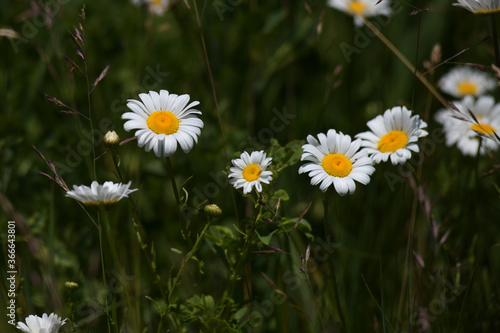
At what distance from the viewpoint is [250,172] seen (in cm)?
144

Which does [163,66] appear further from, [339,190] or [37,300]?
[339,190]

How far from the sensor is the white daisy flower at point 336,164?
1430 mm

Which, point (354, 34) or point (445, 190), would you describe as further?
point (354, 34)

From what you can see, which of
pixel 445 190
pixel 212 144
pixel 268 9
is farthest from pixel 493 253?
pixel 268 9

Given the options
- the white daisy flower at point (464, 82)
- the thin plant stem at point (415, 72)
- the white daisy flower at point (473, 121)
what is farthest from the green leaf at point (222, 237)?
the white daisy flower at point (464, 82)

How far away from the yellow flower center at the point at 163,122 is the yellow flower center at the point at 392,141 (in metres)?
0.66

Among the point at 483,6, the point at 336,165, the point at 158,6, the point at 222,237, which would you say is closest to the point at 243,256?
the point at 222,237

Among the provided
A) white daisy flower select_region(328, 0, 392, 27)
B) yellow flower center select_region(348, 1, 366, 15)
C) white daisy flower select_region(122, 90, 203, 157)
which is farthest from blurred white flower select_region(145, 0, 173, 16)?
white daisy flower select_region(122, 90, 203, 157)

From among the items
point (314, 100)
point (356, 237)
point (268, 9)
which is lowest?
point (356, 237)

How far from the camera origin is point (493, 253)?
226cm

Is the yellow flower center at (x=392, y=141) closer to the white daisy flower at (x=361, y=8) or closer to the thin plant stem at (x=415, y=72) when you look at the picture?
the thin plant stem at (x=415, y=72)

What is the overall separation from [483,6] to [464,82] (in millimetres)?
1587

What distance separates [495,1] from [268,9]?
1.81 metres

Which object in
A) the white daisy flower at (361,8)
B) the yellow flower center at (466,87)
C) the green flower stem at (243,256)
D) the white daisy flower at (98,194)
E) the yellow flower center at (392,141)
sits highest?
the white daisy flower at (361,8)
